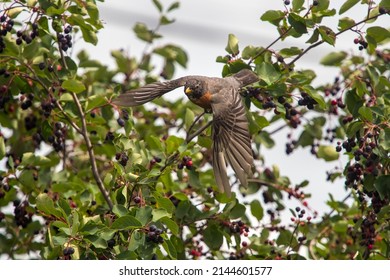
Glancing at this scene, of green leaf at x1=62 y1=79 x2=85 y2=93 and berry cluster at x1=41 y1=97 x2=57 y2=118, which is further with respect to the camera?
berry cluster at x1=41 y1=97 x2=57 y2=118

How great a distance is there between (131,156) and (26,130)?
73.4 inches

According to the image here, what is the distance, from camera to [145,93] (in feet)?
19.4

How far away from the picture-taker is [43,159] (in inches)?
231

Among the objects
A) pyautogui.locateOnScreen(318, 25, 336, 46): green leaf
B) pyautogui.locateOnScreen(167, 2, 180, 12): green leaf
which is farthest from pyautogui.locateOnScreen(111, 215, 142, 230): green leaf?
pyautogui.locateOnScreen(167, 2, 180, 12): green leaf

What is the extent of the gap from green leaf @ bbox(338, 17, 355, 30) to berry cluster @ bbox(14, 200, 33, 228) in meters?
2.01

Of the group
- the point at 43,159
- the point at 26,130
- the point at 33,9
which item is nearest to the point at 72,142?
the point at 26,130

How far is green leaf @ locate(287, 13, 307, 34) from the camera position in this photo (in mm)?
5348

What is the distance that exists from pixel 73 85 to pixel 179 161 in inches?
27.2

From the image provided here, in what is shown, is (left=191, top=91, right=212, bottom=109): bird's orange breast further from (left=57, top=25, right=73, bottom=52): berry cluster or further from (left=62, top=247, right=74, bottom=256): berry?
(left=62, top=247, right=74, bottom=256): berry

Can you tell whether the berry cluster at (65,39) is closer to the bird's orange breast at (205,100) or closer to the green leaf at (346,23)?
the bird's orange breast at (205,100)

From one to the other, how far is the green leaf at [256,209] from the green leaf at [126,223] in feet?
4.27

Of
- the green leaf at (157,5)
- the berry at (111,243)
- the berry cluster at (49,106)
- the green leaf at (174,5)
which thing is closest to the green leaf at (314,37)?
the berry cluster at (49,106)

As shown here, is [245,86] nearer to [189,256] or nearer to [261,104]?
[261,104]

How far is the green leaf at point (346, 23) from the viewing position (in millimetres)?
5477
